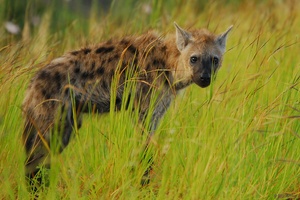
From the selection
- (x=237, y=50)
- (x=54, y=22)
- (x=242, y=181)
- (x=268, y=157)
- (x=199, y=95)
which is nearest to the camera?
(x=242, y=181)

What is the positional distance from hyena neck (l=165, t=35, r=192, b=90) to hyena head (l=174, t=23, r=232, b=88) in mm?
30

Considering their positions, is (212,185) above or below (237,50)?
below

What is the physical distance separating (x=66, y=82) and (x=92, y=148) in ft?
2.12

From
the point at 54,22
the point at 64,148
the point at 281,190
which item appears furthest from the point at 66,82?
the point at 54,22

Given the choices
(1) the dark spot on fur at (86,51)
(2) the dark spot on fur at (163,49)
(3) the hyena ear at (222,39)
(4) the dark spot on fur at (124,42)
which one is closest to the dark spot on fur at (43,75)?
(1) the dark spot on fur at (86,51)

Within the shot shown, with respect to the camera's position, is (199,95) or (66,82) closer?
(66,82)

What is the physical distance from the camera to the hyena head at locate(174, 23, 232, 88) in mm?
4923

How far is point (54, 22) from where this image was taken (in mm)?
11469

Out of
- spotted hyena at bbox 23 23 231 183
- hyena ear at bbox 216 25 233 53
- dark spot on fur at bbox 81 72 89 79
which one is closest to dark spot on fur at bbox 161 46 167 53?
spotted hyena at bbox 23 23 231 183

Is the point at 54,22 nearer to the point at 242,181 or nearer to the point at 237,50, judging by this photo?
the point at 237,50

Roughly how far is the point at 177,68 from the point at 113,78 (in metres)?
0.54

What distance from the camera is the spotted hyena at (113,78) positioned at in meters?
4.48

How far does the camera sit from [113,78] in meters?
4.81

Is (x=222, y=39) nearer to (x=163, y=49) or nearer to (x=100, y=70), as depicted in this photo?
(x=163, y=49)
